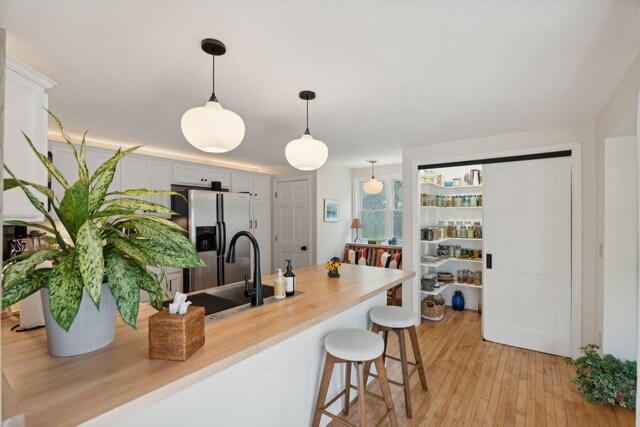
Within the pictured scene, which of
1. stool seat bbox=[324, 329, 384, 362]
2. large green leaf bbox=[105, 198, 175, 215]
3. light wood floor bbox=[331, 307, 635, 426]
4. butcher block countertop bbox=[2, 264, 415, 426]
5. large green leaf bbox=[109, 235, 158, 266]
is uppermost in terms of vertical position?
large green leaf bbox=[105, 198, 175, 215]

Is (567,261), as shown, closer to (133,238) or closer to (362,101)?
(362,101)

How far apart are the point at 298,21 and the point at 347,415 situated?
241 centimetres

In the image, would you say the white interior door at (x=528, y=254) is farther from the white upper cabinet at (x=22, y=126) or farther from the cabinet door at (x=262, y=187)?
the white upper cabinet at (x=22, y=126)

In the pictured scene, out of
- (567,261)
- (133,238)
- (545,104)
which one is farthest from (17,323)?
(567,261)

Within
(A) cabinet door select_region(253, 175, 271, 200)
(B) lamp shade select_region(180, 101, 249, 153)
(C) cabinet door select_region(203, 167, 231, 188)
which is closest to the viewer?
(B) lamp shade select_region(180, 101, 249, 153)

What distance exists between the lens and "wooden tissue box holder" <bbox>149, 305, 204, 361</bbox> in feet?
3.32

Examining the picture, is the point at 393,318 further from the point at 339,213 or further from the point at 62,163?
the point at 62,163

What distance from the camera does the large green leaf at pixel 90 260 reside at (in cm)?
76

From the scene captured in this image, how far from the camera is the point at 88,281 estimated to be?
762 millimetres

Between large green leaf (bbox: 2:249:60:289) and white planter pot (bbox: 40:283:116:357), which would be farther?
white planter pot (bbox: 40:283:116:357)

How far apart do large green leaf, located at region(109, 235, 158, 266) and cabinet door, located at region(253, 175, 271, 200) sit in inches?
163

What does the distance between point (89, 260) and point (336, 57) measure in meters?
1.54

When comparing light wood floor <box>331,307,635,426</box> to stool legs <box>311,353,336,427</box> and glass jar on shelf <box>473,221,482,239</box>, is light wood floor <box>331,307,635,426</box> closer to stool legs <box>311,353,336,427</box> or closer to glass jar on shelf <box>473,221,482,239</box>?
stool legs <box>311,353,336,427</box>

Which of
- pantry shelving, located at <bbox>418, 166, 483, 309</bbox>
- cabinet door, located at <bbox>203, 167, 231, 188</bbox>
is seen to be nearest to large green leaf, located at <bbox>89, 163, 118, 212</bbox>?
cabinet door, located at <bbox>203, 167, 231, 188</bbox>
